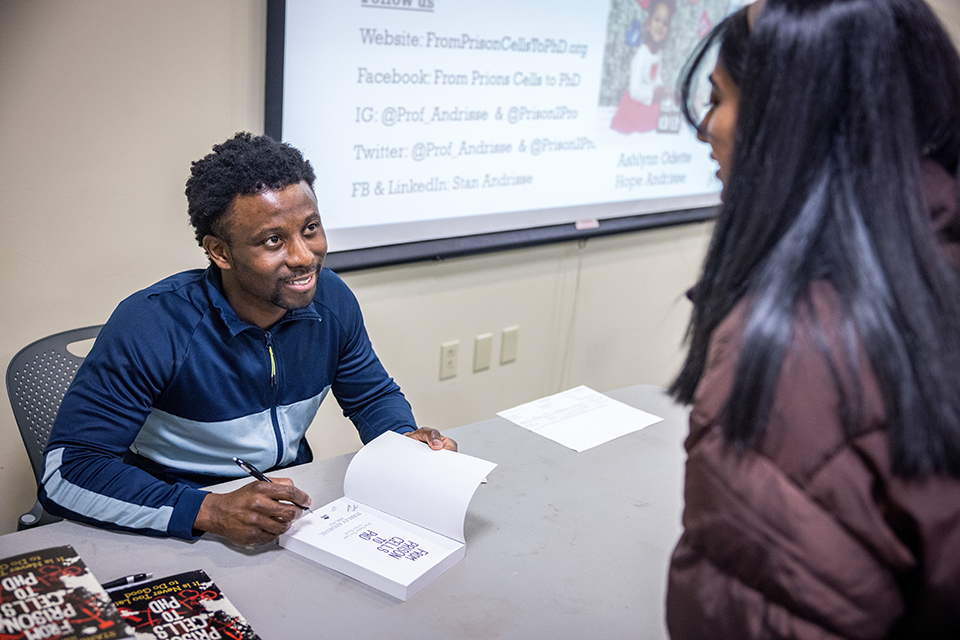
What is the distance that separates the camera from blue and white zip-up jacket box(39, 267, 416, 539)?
1.18 m

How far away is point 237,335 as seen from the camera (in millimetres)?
1393

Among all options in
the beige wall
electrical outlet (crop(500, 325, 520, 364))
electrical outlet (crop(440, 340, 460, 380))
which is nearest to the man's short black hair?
the beige wall

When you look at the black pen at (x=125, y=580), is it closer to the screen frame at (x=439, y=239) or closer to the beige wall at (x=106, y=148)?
the beige wall at (x=106, y=148)

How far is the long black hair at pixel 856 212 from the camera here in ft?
2.09

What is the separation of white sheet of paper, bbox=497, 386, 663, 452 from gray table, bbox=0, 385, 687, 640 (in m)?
0.13

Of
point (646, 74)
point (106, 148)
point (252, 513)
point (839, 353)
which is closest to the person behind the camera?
point (839, 353)

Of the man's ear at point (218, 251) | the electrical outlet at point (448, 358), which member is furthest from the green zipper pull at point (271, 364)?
the electrical outlet at point (448, 358)

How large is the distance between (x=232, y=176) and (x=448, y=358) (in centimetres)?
136

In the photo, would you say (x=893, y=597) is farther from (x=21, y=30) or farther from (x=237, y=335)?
(x=21, y=30)

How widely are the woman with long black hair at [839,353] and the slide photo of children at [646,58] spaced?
6.99 feet

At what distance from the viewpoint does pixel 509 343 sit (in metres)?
2.79

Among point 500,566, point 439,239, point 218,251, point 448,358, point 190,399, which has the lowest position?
point 448,358

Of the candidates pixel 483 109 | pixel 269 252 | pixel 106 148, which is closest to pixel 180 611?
pixel 269 252

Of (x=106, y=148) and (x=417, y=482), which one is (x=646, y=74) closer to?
(x=106, y=148)
